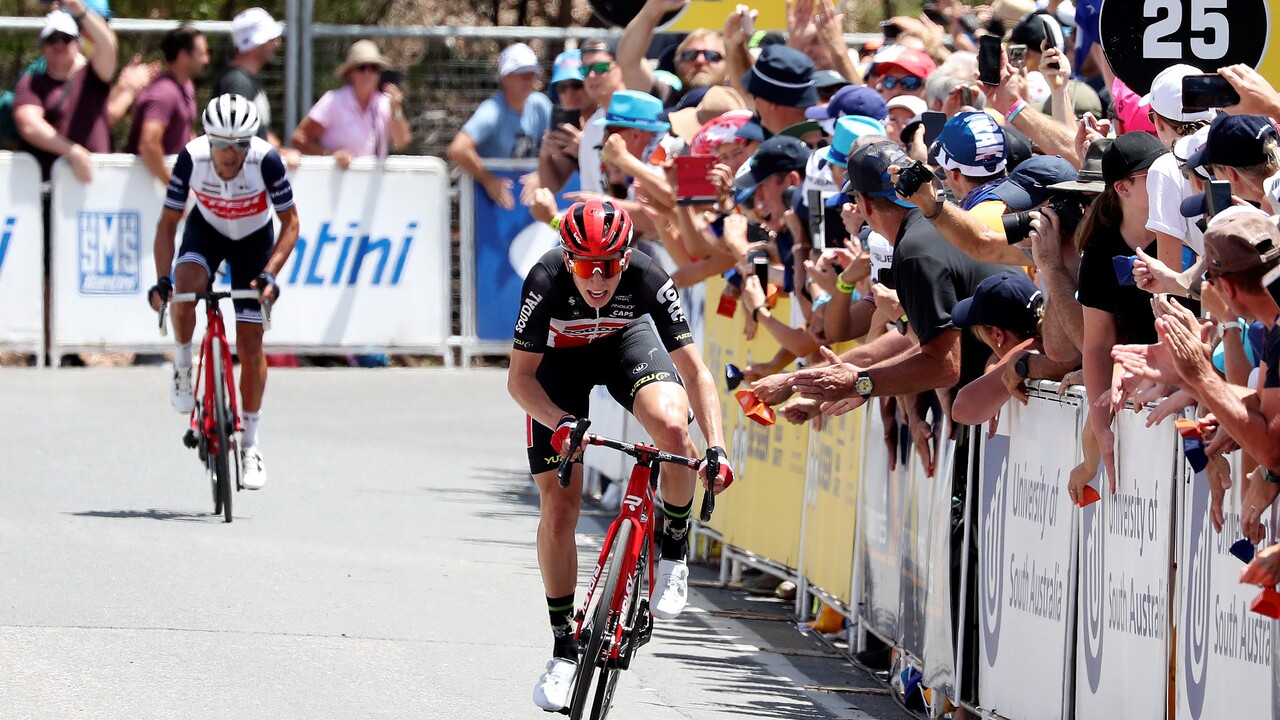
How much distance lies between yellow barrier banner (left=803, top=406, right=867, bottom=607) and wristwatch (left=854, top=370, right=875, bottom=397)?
1.14 metres

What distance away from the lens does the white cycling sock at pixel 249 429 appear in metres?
12.2

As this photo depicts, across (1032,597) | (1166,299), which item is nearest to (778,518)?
(1032,597)

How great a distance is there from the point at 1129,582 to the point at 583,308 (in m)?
2.41

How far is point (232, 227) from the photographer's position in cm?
1228

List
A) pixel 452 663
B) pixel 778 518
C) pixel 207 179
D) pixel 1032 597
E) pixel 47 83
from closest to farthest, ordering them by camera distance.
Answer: pixel 1032 597 < pixel 452 663 < pixel 778 518 < pixel 207 179 < pixel 47 83

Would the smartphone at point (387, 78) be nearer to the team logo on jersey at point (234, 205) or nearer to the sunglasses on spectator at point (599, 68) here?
the sunglasses on spectator at point (599, 68)

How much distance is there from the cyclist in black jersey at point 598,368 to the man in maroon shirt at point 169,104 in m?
9.94

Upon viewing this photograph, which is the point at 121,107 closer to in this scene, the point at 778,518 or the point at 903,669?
the point at 778,518

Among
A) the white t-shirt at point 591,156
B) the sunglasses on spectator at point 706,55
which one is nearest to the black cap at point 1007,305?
the white t-shirt at point 591,156

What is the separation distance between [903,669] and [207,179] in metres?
5.73

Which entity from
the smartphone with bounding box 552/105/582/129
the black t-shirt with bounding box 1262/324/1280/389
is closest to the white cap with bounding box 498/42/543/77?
the smartphone with bounding box 552/105/582/129

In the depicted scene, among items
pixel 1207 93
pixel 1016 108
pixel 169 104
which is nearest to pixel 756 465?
pixel 1016 108

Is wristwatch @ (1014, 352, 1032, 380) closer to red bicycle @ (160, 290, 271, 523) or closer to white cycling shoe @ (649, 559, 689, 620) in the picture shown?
white cycling shoe @ (649, 559, 689, 620)

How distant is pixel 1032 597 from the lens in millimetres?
7148
